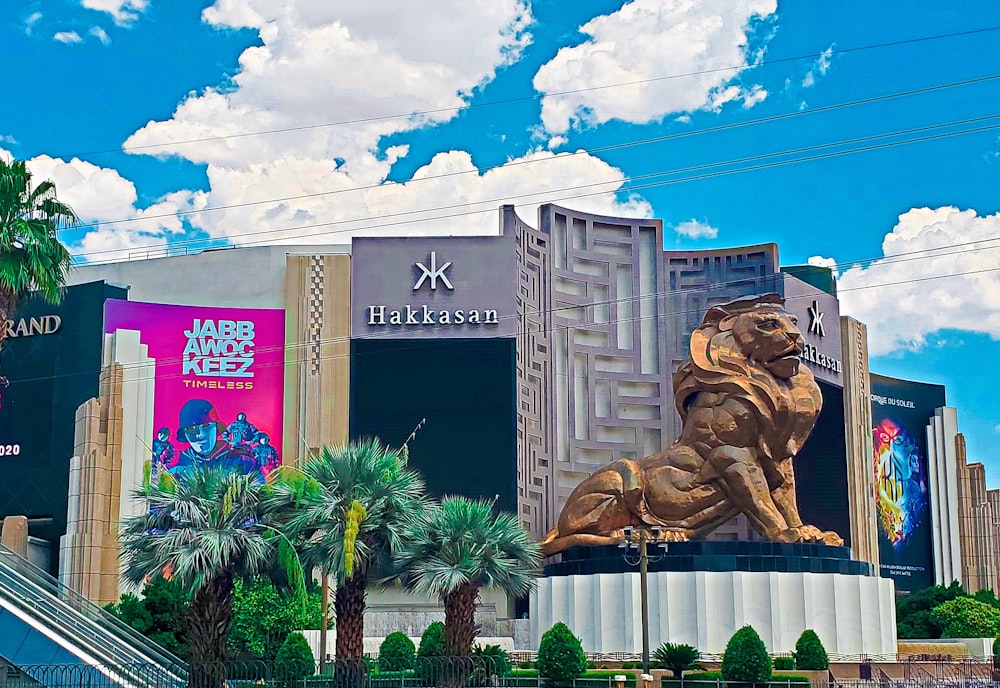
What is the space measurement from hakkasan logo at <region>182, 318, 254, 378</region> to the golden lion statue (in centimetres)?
2089

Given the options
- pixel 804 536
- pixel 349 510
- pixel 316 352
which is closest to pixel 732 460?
pixel 804 536

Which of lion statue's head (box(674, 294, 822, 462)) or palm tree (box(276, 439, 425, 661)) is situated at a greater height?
lion statue's head (box(674, 294, 822, 462))

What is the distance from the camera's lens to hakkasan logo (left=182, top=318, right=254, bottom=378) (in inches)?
2365

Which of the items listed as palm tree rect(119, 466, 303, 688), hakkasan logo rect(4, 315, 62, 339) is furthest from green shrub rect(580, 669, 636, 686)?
hakkasan logo rect(4, 315, 62, 339)

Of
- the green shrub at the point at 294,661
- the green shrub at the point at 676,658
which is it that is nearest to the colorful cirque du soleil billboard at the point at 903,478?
the green shrub at the point at 676,658

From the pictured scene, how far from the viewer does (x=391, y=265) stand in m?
61.1

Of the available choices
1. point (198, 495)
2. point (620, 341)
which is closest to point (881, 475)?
point (620, 341)

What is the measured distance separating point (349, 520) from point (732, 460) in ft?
68.2

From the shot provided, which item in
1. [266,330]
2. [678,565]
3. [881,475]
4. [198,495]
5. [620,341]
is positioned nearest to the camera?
[198,495]

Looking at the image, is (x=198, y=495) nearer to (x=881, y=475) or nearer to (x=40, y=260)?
(x=40, y=260)

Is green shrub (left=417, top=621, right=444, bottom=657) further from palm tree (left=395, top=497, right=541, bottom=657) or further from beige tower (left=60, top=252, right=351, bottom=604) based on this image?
beige tower (left=60, top=252, right=351, bottom=604)

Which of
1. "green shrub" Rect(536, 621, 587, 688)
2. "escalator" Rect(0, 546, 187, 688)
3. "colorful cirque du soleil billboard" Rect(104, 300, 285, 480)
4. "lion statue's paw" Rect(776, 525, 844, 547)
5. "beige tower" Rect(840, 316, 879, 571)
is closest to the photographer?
"escalator" Rect(0, 546, 187, 688)

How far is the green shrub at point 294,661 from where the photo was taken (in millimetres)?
32344

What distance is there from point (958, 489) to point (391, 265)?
4516cm
